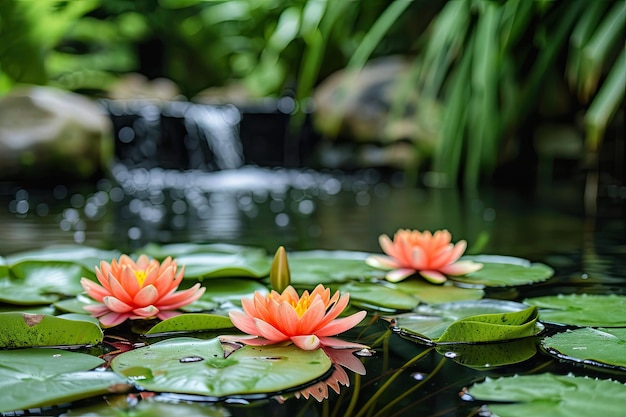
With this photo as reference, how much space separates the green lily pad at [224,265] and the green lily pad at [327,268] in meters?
0.06

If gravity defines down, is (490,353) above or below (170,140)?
below

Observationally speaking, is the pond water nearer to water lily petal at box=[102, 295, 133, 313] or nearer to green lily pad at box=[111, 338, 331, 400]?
green lily pad at box=[111, 338, 331, 400]

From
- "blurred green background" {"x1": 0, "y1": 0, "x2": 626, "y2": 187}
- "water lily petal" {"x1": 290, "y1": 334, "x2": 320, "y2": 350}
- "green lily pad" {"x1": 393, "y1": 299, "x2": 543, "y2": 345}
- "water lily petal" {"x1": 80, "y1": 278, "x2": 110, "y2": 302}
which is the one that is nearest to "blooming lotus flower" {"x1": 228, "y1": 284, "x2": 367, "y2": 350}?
"water lily petal" {"x1": 290, "y1": 334, "x2": 320, "y2": 350}

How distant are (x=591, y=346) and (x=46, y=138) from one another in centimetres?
316

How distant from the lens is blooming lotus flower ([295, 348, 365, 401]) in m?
0.64

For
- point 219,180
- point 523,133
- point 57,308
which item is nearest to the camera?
point 57,308

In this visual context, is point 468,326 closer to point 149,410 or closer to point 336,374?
point 336,374

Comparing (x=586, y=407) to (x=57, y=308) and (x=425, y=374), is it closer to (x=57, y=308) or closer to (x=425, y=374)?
(x=425, y=374)

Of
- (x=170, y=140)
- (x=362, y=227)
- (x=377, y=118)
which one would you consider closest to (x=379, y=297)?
(x=362, y=227)

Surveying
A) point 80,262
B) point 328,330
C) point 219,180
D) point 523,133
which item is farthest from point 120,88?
point 328,330

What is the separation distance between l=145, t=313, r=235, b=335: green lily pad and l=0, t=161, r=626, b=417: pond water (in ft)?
0.54

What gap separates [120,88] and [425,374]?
627 centimetres

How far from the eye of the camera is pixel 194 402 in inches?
24.0

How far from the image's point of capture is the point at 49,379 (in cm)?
64
